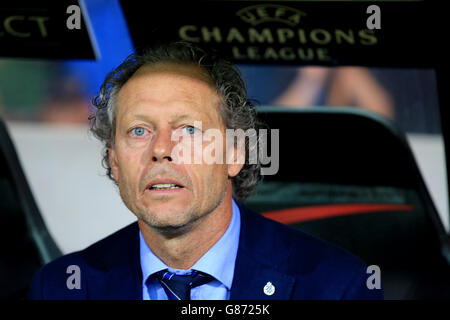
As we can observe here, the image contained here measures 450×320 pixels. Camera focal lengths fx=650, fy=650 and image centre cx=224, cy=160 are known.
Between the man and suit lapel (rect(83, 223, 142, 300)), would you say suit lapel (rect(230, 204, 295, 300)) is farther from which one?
suit lapel (rect(83, 223, 142, 300))

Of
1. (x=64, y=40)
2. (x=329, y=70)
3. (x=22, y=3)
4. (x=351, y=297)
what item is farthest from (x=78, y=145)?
(x=351, y=297)

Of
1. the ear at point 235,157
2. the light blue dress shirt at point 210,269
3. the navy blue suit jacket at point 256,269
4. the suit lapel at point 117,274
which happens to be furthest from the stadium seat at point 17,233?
the ear at point 235,157

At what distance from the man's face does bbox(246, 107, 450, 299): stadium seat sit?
1052 mm

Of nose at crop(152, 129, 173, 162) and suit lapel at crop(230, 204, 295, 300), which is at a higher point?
nose at crop(152, 129, 173, 162)

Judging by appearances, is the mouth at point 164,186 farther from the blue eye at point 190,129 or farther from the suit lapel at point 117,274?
the suit lapel at point 117,274

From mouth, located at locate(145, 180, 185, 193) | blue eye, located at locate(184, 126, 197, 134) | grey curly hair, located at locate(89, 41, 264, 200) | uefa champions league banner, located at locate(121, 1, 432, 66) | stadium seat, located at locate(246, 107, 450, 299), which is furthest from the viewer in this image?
stadium seat, located at locate(246, 107, 450, 299)

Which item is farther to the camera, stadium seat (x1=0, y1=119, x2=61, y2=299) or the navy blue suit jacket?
stadium seat (x1=0, y1=119, x2=61, y2=299)

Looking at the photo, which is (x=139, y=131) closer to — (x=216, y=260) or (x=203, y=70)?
(x=203, y=70)

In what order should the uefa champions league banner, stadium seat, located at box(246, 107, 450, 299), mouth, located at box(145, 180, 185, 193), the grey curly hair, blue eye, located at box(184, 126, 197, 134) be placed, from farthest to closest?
stadium seat, located at box(246, 107, 450, 299)
the uefa champions league banner
the grey curly hair
blue eye, located at box(184, 126, 197, 134)
mouth, located at box(145, 180, 185, 193)

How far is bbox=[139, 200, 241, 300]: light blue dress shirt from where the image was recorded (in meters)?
2.01

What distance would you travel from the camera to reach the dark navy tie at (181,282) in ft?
6.59

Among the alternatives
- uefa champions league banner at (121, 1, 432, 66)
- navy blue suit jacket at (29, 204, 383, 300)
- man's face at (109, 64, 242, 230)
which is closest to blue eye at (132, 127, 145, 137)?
man's face at (109, 64, 242, 230)

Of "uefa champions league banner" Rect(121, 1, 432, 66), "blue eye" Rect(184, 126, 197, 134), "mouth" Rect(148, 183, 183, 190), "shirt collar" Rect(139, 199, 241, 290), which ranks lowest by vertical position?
"shirt collar" Rect(139, 199, 241, 290)
